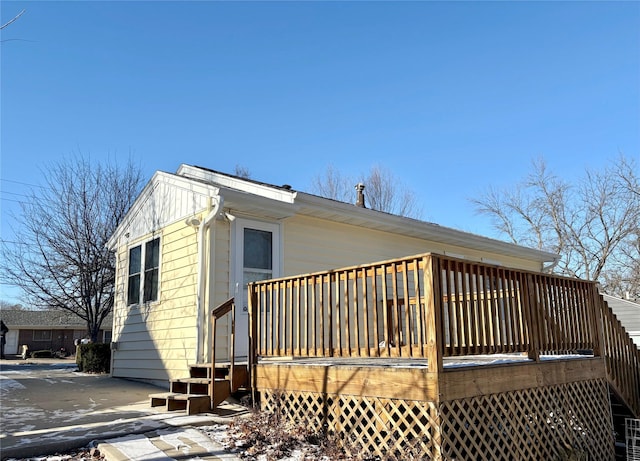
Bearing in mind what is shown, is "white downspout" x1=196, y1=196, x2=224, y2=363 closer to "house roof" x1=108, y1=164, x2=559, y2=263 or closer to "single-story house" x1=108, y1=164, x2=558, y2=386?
"single-story house" x1=108, y1=164, x2=558, y2=386

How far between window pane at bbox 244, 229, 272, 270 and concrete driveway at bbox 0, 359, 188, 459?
260 centimetres

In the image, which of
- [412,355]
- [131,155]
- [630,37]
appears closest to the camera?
[412,355]

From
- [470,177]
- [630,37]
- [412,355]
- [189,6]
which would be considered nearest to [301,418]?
[412,355]

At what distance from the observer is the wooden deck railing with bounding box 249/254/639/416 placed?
416 cm

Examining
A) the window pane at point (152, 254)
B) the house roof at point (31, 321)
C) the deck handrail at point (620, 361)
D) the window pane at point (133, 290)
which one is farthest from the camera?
the house roof at point (31, 321)

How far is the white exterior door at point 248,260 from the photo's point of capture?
734 centimetres

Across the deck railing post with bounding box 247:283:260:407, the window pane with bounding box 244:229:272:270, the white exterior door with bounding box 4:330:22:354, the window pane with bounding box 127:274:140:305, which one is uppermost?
the window pane with bounding box 244:229:272:270

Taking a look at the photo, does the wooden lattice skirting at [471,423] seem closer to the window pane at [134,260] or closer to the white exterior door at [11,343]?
the window pane at [134,260]

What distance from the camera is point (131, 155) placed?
18203 millimetres

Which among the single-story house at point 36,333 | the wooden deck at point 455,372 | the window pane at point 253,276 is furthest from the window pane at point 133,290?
the single-story house at point 36,333

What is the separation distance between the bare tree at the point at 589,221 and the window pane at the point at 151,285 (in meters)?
23.1

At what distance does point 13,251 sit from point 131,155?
17.3 ft

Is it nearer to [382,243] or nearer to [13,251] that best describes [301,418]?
[382,243]

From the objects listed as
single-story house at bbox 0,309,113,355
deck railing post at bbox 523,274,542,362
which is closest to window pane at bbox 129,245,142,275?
deck railing post at bbox 523,274,542,362
